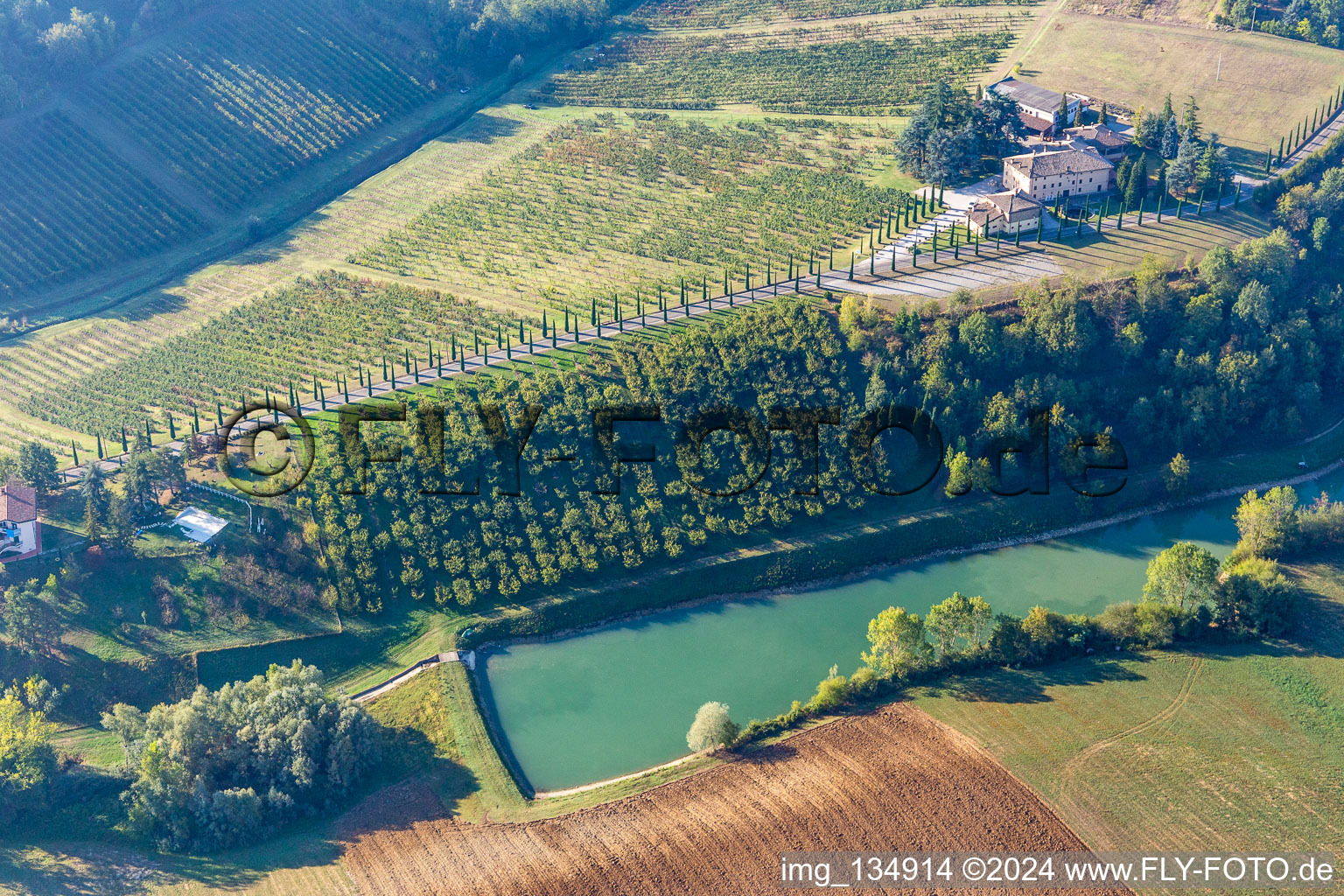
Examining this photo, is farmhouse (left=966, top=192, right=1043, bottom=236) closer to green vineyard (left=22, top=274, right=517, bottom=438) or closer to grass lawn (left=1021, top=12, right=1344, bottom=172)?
grass lawn (left=1021, top=12, right=1344, bottom=172)

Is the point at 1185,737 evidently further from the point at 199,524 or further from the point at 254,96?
the point at 254,96

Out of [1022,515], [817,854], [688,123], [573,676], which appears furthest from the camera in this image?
[688,123]

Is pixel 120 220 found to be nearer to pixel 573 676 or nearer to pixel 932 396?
pixel 573 676

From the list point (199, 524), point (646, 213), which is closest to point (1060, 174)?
point (646, 213)

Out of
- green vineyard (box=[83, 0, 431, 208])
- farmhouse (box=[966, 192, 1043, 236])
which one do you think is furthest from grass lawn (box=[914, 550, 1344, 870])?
green vineyard (box=[83, 0, 431, 208])

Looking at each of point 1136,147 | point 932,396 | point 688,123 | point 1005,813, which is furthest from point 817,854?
point 688,123

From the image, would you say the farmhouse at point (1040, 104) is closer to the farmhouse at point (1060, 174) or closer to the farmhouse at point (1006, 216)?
the farmhouse at point (1060, 174)
